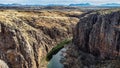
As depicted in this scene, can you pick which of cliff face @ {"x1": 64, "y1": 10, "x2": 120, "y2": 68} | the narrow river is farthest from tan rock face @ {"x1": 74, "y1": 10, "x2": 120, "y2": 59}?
the narrow river

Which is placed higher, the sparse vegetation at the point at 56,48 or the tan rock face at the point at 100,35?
the tan rock face at the point at 100,35

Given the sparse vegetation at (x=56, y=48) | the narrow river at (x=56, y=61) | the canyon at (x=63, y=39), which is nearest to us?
the canyon at (x=63, y=39)

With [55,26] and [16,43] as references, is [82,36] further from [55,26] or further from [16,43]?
[16,43]

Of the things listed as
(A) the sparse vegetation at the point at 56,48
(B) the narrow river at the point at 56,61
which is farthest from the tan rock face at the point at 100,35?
(B) the narrow river at the point at 56,61

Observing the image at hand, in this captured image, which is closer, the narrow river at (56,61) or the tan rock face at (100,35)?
the narrow river at (56,61)

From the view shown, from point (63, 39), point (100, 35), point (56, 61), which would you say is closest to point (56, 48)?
point (63, 39)

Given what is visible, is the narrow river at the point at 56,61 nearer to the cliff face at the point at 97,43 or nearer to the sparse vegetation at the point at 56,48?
the sparse vegetation at the point at 56,48

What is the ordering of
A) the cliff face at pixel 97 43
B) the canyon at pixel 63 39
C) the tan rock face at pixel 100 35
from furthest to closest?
the tan rock face at pixel 100 35 < the cliff face at pixel 97 43 < the canyon at pixel 63 39

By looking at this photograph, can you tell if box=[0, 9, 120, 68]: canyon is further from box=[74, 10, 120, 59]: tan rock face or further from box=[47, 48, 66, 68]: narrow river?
box=[47, 48, 66, 68]: narrow river

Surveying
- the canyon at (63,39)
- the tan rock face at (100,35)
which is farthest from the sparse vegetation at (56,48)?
the tan rock face at (100,35)

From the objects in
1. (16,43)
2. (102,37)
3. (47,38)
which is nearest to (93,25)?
(102,37)
